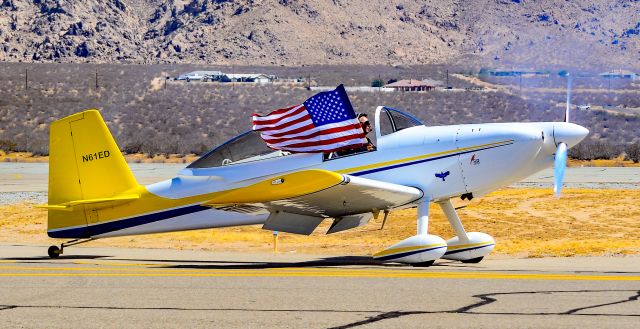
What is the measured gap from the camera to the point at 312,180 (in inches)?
606

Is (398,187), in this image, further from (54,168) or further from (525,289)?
(54,168)

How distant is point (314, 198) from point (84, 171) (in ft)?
13.9

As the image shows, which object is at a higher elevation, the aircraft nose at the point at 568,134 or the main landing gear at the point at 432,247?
the aircraft nose at the point at 568,134

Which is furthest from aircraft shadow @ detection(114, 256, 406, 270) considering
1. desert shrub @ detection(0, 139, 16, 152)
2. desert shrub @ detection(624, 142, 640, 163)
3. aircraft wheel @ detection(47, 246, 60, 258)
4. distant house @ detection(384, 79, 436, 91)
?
distant house @ detection(384, 79, 436, 91)

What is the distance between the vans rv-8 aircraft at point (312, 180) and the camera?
640 inches

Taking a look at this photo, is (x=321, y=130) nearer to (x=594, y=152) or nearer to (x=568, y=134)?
(x=568, y=134)

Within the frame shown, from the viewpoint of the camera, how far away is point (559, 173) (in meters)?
16.4

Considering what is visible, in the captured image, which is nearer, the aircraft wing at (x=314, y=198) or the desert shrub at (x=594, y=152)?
the aircraft wing at (x=314, y=198)

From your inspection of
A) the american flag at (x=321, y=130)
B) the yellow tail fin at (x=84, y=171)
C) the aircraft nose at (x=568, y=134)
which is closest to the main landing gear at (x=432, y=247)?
the american flag at (x=321, y=130)

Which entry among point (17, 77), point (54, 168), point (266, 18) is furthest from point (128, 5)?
point (54, 168)

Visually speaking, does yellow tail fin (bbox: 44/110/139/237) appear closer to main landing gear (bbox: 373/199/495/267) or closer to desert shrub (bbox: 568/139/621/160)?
main landing gear (bbox: 373/199/495/267)

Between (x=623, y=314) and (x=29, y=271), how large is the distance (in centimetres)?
851

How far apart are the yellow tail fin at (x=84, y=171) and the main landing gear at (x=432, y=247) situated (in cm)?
454

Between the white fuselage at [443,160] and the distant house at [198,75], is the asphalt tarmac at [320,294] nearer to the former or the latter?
the white fuselage at [443,160]
